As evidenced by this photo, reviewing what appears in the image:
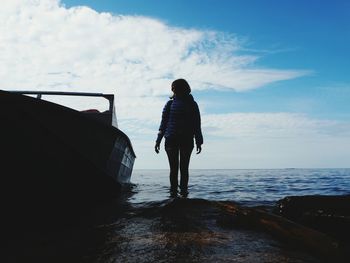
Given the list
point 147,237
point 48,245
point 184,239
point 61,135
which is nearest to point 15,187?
point 61,135

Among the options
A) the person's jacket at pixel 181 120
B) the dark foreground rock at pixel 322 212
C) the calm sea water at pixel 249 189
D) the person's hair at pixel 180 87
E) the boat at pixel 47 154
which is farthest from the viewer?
the calm sea water at pixel 249 189

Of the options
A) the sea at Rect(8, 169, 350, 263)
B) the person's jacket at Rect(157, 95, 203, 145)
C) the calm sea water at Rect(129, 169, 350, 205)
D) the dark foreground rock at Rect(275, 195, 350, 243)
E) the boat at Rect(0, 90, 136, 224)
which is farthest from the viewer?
the calm sea water at Rect(129, 169, 350, 205)

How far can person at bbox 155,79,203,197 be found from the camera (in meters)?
5.98

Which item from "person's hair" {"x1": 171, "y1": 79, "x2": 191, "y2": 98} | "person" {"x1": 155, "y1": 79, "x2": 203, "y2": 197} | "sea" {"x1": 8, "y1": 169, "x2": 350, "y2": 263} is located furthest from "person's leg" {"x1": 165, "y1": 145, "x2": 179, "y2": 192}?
"sea" {"x1": 8, "y1": 169, "x2": 350, "y2": 263}

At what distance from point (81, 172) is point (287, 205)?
3226 mm

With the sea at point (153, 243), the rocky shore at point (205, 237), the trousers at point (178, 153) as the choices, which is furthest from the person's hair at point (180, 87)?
the sea at point (153, 243)

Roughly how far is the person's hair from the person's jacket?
9 cm

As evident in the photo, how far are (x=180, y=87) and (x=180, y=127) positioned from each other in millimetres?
788

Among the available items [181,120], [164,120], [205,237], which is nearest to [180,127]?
[181,120]

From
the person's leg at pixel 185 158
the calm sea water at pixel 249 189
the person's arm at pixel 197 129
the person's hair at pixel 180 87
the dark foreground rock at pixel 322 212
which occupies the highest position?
the person's hair at pixel 180 87

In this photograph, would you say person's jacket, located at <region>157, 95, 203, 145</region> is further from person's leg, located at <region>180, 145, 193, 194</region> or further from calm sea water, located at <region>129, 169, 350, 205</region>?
calm sea water, located at <region>129, 169, 350, 205</region>

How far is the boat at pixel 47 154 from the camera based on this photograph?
4211 mm

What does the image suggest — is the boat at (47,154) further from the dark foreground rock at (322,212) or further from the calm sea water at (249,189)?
the dark foreground rock at (322,212)

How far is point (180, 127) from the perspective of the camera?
5957 mm
